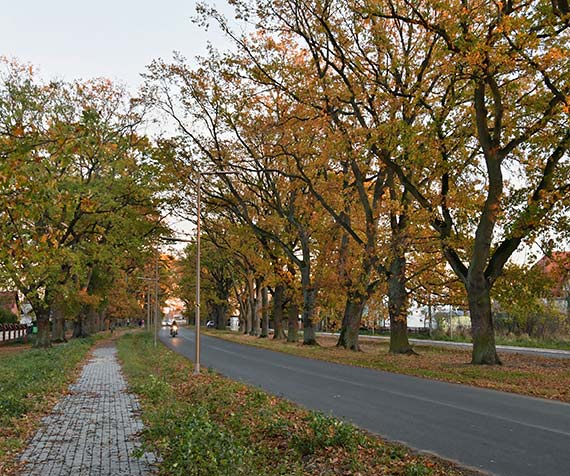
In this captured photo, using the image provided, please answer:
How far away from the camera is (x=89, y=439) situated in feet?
27.0

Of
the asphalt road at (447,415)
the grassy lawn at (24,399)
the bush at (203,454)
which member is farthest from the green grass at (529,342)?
the bush at (203,454)

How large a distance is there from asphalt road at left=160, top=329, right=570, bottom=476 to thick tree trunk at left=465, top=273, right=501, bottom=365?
3.16 meters

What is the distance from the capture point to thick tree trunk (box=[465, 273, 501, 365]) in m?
18.9

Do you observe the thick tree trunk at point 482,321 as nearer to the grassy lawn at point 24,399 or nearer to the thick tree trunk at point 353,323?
the thick tree trunk at point 353,323

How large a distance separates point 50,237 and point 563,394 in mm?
11948

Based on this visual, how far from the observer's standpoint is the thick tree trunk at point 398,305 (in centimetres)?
2542

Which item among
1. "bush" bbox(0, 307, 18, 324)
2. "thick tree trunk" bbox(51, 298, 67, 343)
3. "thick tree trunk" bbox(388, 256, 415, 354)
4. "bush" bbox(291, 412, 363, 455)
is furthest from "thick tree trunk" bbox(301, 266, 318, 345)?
"bush" bbox(0, 307, 18, 324)

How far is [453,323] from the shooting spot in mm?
51531

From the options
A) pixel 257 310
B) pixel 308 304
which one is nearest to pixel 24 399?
pixel 308 304

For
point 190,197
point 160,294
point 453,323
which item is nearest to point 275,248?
point 190,197

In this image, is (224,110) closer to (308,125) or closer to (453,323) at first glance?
(308,125)

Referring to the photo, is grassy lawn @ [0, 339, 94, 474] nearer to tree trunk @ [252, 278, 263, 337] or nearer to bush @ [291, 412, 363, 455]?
bush @ [291, 412, 363, 455]

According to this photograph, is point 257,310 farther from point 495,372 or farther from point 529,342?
point 495,372

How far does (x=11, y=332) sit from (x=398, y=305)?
137 feet
